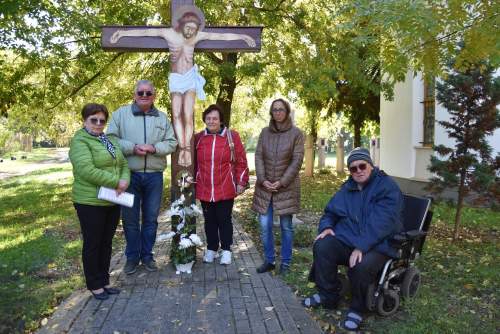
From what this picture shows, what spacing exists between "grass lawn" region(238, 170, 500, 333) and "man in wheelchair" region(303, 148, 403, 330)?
0.80 ft

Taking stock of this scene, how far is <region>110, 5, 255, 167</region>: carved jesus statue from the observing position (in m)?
5.18

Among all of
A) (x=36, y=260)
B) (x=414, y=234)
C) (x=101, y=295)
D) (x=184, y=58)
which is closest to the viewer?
(x=414, y=234)

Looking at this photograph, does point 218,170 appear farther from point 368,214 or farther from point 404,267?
point 404,267

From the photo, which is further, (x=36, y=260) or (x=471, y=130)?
(x=471, y=130)

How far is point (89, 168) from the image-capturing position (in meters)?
4.12

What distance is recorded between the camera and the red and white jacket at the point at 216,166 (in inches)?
202

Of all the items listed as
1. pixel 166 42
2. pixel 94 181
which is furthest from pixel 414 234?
pixel 166 42

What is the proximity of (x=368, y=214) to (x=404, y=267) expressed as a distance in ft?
2.27

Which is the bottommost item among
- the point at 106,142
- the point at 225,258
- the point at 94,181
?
the point at 225,258

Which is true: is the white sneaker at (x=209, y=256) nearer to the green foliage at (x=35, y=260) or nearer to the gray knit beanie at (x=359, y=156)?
the green foliage at (x=35, y=260)

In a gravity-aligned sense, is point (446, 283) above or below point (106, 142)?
below

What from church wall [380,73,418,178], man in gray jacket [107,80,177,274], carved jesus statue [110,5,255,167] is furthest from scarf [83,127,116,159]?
church wall [380,73,418,178]

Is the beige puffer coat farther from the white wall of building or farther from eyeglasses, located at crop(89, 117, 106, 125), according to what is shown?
the white wall of building

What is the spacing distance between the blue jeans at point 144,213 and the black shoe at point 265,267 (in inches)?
48.5
